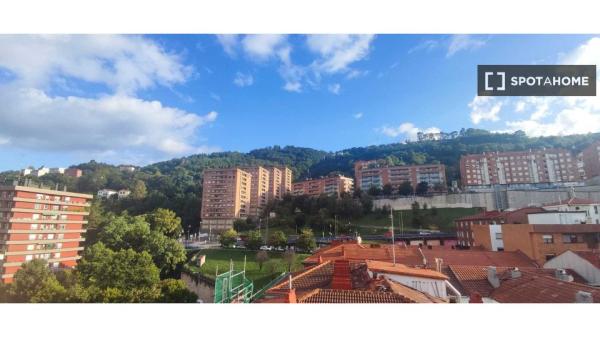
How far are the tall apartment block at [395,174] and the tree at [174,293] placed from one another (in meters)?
20.4

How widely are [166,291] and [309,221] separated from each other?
1372 centimetres

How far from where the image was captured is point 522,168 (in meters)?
20.6

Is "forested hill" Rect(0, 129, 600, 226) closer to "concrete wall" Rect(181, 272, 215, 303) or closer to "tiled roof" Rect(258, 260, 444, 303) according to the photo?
"concrete wall" Rect(181, 272, 215, 303)

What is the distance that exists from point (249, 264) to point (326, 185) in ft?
59.6

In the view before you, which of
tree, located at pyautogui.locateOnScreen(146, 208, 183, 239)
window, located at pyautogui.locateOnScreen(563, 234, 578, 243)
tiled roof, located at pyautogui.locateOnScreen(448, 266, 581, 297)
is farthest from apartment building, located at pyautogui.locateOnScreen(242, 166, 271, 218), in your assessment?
tiled roof, located at pyautogui.locateOnScreen(448, 266, 581, 297)

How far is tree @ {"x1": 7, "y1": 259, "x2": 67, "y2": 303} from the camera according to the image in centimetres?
816

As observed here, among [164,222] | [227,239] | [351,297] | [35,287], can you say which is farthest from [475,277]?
[164,222]

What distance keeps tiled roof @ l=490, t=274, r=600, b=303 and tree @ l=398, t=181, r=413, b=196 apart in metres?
20.5

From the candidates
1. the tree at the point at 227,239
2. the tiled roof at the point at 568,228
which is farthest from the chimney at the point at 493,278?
the tree at the point at 227,239

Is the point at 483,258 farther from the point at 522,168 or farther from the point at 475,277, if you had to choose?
the point at 522,168

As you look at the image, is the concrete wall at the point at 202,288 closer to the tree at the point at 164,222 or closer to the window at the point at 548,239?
the tree at the point at 164,222

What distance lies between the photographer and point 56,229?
1504 cm
